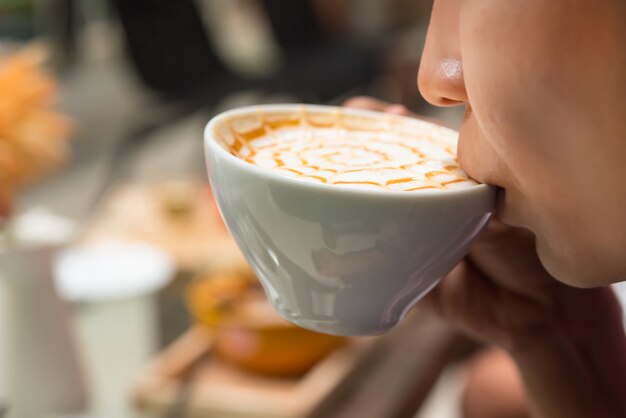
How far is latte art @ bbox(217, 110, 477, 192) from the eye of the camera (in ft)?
1.42

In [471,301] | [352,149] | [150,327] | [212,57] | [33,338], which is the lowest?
[212,57]

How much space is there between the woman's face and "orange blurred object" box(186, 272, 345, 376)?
1.84 feet

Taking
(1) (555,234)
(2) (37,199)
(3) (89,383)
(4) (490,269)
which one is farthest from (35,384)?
(2) (37,199)

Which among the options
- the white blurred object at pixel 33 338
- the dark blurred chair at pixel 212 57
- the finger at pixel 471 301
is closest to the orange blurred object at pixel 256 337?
the white blurred object at pixel 33 338

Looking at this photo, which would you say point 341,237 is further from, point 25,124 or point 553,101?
point 25,124

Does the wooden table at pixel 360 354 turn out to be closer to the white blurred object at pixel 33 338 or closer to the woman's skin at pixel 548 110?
the white blurred object at pixel 33 338

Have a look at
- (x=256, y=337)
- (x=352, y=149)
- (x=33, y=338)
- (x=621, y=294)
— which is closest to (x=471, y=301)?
(x=621, y=294)

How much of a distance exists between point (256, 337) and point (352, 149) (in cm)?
47

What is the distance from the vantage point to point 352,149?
1.67 feet

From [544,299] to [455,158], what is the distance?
→ 0.22m

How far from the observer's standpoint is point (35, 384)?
0.89m

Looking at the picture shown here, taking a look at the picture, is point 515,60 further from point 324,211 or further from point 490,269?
point 490,269

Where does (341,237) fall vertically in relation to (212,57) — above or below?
above

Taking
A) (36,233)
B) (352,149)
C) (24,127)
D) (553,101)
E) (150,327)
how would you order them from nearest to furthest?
(553,101) → (352,149) → (24,127) → (36,233) → (150,327)
